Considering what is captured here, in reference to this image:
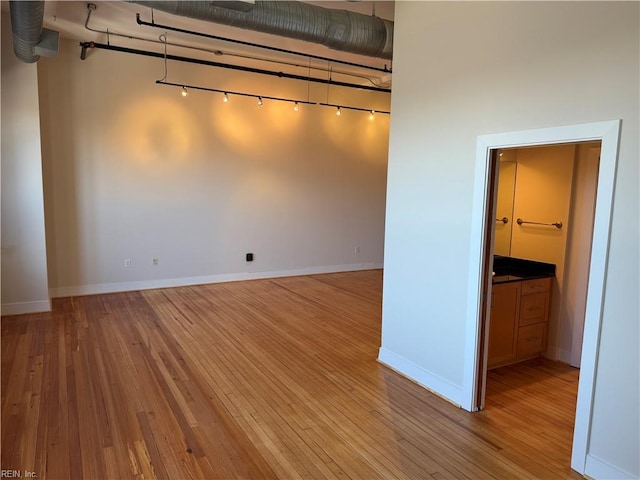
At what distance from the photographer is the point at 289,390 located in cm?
337

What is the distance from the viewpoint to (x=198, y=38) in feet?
17.8

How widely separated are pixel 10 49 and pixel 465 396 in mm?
5899

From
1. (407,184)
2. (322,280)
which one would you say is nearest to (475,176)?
(407,184)

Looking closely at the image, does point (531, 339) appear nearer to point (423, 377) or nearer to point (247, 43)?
point (423, 377)

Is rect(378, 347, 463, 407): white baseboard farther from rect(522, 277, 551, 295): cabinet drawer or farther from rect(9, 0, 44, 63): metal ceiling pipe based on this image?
rect(9, 0, 44, 63): metal ceiling pipe

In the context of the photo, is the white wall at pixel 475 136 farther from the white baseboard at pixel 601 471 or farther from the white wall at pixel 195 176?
the white wall at pixel 195 176

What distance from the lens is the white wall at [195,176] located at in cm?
579

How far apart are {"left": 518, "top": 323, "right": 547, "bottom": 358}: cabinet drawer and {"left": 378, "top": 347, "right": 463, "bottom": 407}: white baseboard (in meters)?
1.15

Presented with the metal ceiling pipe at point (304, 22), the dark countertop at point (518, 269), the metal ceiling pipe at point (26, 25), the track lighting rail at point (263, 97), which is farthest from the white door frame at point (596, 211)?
the track lighting rail at point (263, 97)

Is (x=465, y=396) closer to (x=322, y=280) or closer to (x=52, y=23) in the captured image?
(x=322, y=280)

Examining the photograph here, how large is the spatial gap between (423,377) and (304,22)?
10.4 ft

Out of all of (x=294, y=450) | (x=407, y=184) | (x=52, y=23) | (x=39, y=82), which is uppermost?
(x=52, y=23)

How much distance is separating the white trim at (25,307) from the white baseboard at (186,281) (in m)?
0.66

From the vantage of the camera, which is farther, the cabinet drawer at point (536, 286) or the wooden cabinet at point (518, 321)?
the cabinet drawer at point (536, 286)
